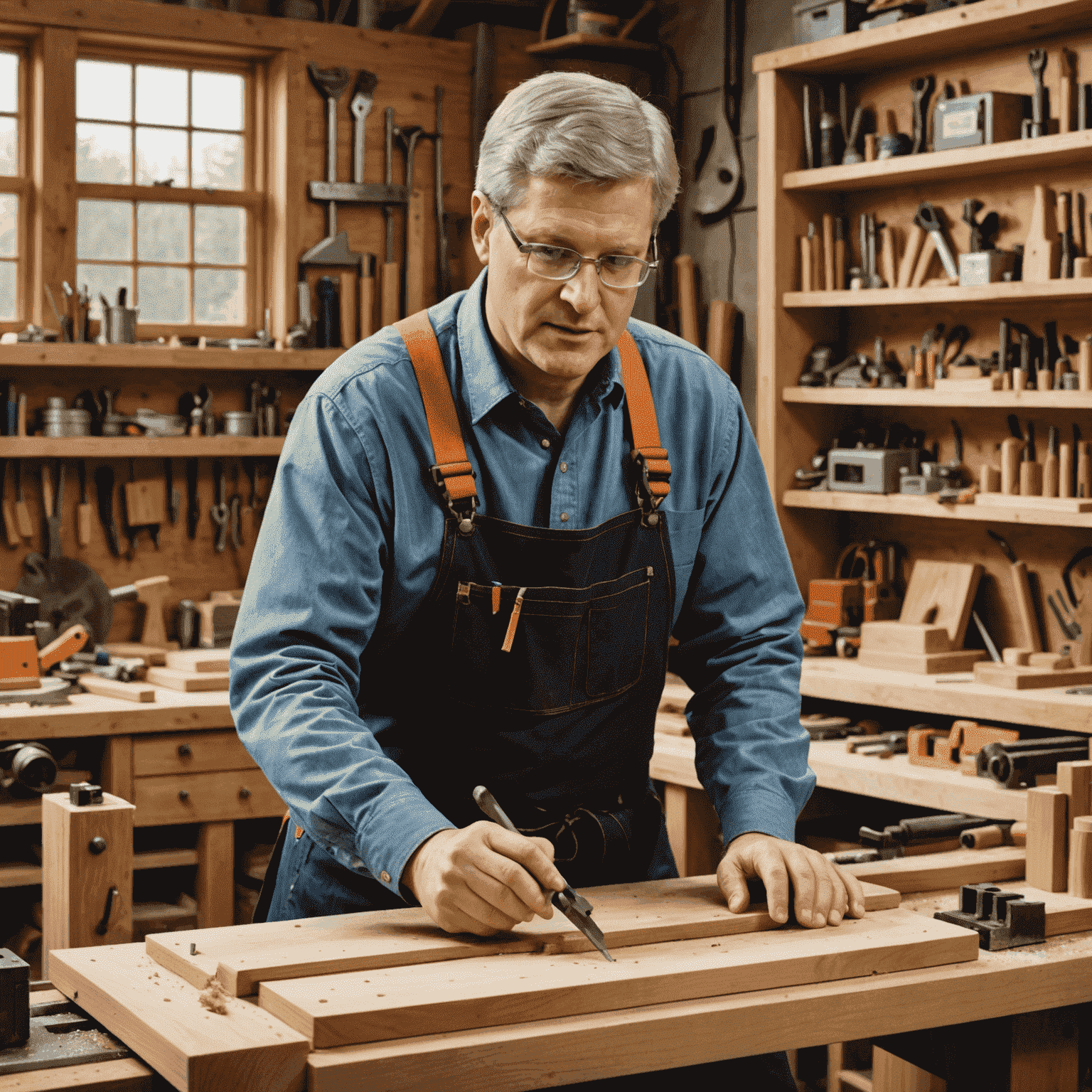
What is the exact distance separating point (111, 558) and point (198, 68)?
1.59 m

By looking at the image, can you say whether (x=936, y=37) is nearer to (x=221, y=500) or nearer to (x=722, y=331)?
(x=722, y=331)

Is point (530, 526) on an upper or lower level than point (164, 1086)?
upper

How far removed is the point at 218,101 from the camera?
5.11m

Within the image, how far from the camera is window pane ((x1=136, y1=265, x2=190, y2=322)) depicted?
16.5 ft

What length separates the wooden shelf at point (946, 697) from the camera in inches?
140

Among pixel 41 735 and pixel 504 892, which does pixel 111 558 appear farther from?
pixel 504 892

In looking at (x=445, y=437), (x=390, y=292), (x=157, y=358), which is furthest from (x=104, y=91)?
(x=445, y=437)

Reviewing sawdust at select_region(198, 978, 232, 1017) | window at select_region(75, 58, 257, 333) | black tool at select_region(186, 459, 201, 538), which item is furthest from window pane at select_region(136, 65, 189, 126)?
sawdust at select_region(198, 978, 232, 1017)

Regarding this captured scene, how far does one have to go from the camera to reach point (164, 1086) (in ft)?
4.61

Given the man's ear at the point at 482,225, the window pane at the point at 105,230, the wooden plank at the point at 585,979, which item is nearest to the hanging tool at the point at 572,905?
the wooden plank at the point at 585,979

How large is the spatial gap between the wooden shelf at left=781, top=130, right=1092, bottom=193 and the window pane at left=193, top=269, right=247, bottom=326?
5.90 feet

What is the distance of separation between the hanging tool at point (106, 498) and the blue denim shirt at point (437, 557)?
3.09 metres

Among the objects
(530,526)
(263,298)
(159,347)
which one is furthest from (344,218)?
(530,526)

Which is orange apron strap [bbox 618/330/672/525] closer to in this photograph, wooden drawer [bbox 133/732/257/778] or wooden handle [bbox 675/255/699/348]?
wooden drawer [bbox 133/732/257/778]
